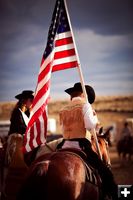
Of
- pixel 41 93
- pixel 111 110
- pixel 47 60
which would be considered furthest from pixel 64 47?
pixel 111 110

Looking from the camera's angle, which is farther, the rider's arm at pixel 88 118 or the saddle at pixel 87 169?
the rider's arm at pixel 88 118

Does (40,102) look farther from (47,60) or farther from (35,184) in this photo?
(35,184)

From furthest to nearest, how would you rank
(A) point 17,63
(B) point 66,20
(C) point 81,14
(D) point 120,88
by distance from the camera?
(D) point 120,88, (A) point 17,63, (C) point 81,14, (B) point 66,20

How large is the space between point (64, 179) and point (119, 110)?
16948 mm

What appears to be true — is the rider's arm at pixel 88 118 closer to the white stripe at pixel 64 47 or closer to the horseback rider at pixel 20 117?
the white stripe at pixel 64 47

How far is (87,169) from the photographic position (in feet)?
8.19

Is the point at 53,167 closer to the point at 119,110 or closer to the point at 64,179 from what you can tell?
the point at 64,179

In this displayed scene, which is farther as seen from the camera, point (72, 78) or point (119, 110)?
point (119, 110)

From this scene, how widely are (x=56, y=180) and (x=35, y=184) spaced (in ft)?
0.36

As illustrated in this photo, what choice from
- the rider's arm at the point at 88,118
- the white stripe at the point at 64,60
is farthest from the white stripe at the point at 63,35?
the rider's arm at the point at 88,118

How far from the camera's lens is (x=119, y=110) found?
1911cm

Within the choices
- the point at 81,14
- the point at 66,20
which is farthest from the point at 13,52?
the point at 66,20

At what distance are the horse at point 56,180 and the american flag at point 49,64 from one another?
430 mm

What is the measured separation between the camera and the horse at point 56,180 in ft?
7.54
